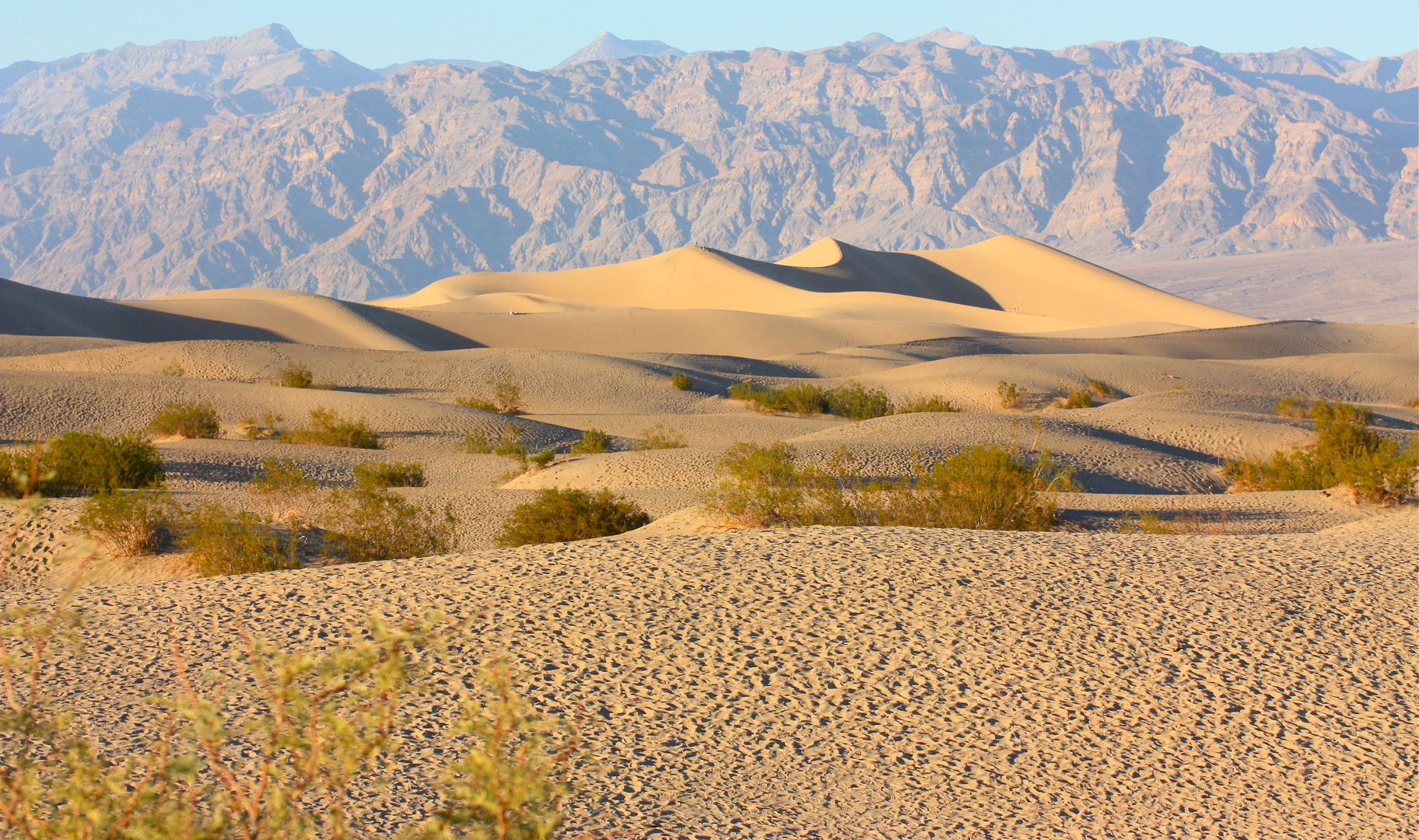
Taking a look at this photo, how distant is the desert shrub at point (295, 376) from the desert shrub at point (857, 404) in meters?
11.0

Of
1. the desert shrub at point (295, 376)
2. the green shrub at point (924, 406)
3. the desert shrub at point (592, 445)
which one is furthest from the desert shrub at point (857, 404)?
the desert shrub at point (295, 376)

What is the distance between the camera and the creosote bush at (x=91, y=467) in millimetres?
12273

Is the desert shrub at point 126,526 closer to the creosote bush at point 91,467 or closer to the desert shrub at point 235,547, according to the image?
the desert shrub at point 235,547

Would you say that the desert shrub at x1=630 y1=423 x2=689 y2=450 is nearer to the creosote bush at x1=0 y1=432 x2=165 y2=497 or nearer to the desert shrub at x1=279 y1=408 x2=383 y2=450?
the desert shrub at x1=279 y1=408 x2=383 y2=450

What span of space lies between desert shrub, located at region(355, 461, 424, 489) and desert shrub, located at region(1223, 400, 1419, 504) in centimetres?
1060

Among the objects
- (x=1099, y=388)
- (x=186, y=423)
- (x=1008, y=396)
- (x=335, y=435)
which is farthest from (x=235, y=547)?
(x=1099, y=388)

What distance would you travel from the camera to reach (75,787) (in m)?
2.54

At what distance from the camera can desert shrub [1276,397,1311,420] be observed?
859 inches

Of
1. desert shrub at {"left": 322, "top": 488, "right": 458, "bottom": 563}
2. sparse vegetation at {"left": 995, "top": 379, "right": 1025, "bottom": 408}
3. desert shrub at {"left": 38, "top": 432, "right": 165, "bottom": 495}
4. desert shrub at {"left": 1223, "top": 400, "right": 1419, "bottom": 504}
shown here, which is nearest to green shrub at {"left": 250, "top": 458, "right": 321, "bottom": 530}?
desert shrub at {"left": 322, "top": 488, "right": 458, "bottom": 563}

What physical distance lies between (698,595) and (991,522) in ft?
13.9

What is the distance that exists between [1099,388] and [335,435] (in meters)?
18.1

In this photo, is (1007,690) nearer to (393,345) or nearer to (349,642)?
(349,642)

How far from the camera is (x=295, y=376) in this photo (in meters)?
24.0

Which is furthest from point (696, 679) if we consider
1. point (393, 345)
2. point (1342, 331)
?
point (1342, 331)
